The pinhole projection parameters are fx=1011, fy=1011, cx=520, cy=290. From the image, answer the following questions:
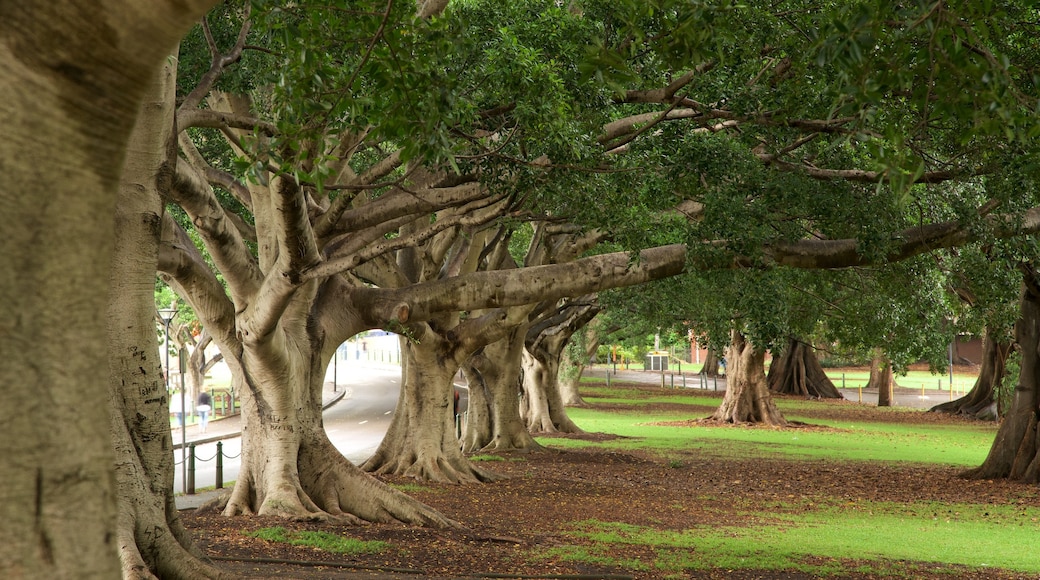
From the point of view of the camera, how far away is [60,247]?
2.93m

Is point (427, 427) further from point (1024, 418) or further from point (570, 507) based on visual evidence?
point (1024, 418)

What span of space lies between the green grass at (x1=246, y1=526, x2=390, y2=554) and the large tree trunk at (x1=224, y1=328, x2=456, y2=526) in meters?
1.10

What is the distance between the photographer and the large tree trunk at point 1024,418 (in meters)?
20.0

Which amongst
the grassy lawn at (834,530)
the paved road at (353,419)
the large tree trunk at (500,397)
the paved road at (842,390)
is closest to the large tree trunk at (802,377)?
the paved road at (842,390)

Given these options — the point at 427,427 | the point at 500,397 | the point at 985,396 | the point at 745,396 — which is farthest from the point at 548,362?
the point at 985,396

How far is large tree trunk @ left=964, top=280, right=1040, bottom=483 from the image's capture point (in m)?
20.0

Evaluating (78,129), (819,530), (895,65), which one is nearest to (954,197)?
(819,530)

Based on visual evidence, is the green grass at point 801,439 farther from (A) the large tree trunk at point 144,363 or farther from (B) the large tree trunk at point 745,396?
(A) the large tree trunk at point 144,363

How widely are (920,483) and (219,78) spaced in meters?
16.4

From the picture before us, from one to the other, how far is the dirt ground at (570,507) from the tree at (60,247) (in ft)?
21.8

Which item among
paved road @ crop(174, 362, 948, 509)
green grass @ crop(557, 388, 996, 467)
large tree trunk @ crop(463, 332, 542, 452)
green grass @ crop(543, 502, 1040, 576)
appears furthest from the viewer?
green grass @ crop(557, 388, 996, 467)

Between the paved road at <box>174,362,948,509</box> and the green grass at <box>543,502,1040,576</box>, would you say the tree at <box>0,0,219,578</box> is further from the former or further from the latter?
the paved road at <box>174,362,948,509</box>

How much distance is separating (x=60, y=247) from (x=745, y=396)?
116 ft

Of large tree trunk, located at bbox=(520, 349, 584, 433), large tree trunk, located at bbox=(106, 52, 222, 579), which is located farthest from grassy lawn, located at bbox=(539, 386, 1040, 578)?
large tree trunk, located at bbox=(106, 52, 222, 579)
